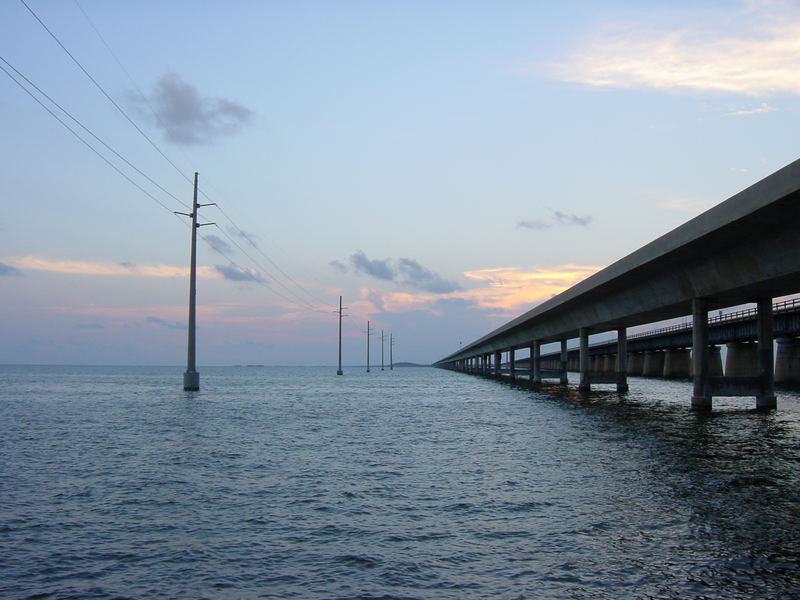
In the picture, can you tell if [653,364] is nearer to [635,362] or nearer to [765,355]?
[635,362]

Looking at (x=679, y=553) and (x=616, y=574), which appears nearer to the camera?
→ (x=616, y=574)

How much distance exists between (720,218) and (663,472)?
13438 mm

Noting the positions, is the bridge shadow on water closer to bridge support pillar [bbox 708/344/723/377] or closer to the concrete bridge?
the concrete bridge

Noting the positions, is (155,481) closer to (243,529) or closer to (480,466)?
(243,529)

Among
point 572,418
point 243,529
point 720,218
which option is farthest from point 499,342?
point 243,529

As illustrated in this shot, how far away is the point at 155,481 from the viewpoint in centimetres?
1784

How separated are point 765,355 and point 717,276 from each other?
7679 millimetres

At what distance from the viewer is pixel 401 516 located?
44.8 ft

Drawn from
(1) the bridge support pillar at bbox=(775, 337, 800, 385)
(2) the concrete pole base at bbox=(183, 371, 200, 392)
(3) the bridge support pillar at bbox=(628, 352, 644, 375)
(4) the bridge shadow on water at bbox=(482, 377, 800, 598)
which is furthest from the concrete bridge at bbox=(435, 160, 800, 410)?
(3) the bridge support pillar at bbox=(628, 352, 644, 375)

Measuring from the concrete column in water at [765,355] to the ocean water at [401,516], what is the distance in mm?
12728

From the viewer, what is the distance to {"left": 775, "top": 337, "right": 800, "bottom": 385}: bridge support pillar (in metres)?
82.8

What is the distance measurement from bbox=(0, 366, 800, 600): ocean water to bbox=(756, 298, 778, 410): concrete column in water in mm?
12728

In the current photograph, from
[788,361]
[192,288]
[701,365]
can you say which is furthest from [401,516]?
[788,361]

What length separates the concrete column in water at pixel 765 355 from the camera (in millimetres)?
39875
